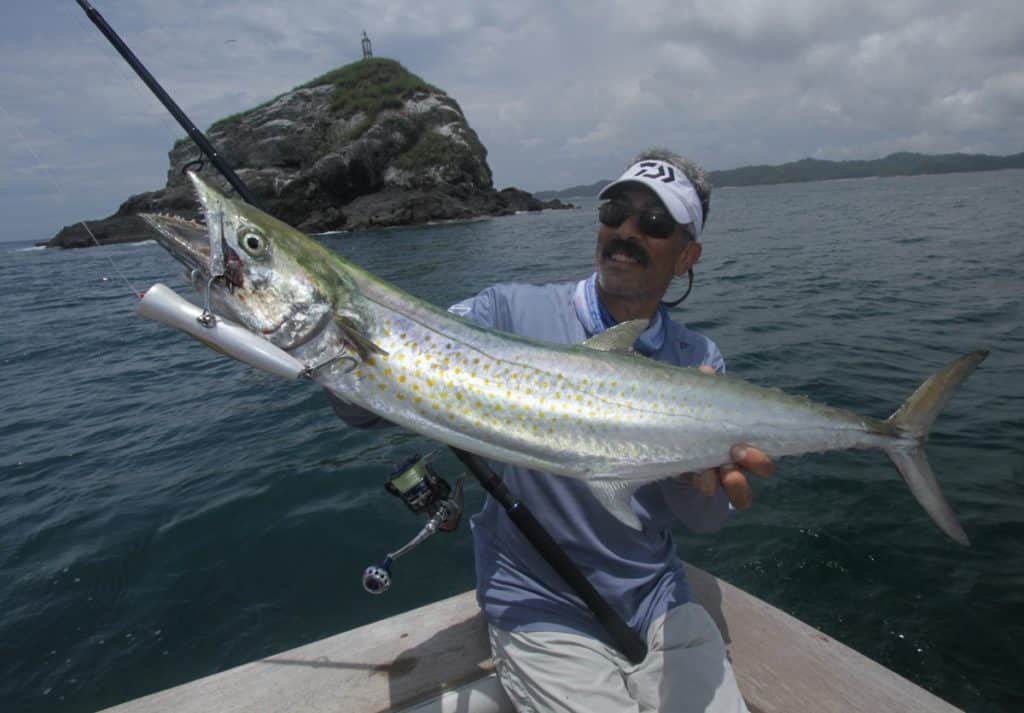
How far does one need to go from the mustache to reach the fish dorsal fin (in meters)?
0.63

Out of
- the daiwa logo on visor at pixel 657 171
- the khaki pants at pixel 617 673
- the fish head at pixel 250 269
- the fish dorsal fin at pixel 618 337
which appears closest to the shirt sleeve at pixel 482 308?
the fish dorsal fin at pixel 618 337

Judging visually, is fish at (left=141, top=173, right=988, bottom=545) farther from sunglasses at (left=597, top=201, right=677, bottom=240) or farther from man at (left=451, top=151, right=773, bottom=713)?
sunglasses at (left=597, top=201, right=677, bottom=240)

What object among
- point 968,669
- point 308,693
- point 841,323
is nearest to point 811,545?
point 968,669

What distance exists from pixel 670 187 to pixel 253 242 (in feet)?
7.51

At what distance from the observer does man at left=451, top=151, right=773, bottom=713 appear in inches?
113

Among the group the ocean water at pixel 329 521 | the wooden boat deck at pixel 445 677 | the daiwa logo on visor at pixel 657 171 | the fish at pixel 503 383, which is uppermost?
the daiwa logo on visor at pixel 657 171

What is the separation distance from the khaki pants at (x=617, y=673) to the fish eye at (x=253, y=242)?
2.27 m

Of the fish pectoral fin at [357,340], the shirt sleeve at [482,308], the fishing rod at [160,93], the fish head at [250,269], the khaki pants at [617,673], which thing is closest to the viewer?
the fish head at [250,269]

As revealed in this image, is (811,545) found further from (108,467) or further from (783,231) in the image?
(783,231)

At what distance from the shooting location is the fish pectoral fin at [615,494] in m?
2.78

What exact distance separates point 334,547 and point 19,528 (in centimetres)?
387

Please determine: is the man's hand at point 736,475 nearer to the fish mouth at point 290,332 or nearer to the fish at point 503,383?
the fish at point 503,383

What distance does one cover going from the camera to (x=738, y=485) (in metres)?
2.88

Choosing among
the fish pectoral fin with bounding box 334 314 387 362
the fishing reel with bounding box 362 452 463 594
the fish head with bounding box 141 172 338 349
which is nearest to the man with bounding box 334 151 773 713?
the fishing reel with bounding box 362 452 463 594
